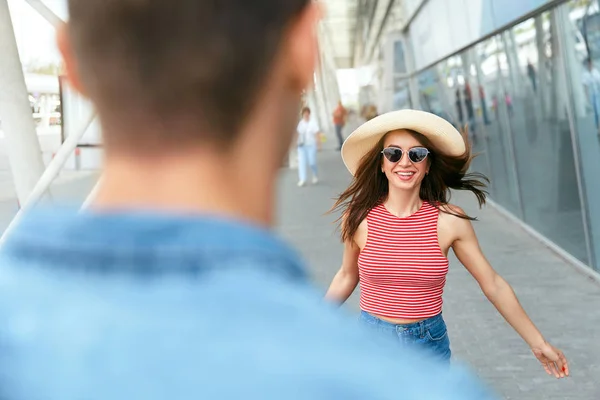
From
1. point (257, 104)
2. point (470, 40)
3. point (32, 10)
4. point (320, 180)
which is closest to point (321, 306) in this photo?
point (257, 104)

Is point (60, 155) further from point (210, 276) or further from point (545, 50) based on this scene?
point (210, 276)

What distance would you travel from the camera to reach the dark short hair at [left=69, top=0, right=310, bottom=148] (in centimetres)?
65

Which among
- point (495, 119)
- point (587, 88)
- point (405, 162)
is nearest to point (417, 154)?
point (405, 162)

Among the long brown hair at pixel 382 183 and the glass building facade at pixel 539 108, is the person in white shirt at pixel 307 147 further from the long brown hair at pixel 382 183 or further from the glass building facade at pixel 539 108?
the long brown hair at pixel 382 183

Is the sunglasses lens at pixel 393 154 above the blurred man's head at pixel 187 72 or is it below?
below

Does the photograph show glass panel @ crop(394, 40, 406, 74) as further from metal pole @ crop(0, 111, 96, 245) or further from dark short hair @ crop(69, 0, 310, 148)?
dark short hair @ crop(69, 0, 310, 148)

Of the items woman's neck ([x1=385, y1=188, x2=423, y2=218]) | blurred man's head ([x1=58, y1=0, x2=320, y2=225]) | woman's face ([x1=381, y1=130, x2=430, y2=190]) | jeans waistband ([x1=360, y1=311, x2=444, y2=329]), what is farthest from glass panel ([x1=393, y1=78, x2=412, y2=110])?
→ blurred man's head ([x1=58, y1=0, x2=320, y2=225])

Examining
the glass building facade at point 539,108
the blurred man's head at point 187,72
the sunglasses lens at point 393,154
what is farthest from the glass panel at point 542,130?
the blurred man's head at point 187,72

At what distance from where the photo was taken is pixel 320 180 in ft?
62.3

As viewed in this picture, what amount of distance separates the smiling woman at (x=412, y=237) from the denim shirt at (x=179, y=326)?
7.65 ft

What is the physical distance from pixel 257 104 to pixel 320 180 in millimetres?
18306

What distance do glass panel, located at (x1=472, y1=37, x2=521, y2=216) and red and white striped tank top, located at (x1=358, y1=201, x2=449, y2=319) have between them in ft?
25.6

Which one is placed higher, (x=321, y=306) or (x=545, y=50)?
(x=545, y=50)

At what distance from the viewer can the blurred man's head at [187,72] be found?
2.15 ft
